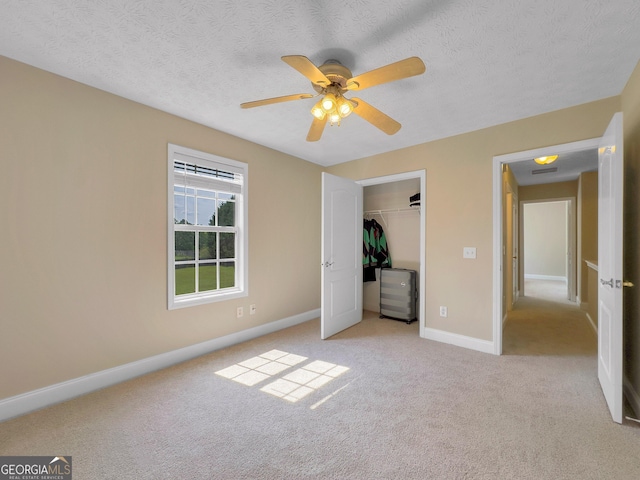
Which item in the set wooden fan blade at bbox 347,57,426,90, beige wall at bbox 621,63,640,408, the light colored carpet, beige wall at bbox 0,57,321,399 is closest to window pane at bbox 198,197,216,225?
beige wall at bbox 0,57,321,399

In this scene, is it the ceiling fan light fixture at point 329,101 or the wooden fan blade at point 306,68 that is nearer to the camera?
the wooden fan blade at point 306,68

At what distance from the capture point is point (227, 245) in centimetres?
345

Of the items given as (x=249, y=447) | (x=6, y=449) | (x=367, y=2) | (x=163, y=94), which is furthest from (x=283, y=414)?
(x=163, y=94)

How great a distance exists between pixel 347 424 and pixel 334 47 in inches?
98.1

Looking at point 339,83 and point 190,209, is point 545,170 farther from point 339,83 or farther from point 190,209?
point 190,209

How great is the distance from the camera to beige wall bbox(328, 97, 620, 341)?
9.39 ft

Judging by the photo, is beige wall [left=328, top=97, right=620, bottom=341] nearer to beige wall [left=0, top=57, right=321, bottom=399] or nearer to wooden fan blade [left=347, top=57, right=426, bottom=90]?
wooden fan blade [left=347, top=57, right=426, bottom=90]

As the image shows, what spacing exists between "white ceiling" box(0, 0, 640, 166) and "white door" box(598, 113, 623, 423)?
1.95 ft

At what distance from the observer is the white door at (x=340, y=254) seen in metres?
3.51

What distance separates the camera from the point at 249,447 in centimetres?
166

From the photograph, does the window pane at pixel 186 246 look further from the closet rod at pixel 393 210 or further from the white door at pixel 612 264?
the white door at pixel 612 264

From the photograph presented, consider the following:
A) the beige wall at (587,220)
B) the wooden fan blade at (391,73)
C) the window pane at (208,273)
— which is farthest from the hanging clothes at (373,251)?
the beige wall at (587,220)

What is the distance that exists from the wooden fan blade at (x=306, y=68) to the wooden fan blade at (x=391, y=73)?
168 mm

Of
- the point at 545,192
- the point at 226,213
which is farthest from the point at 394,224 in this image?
the point at 545,192
